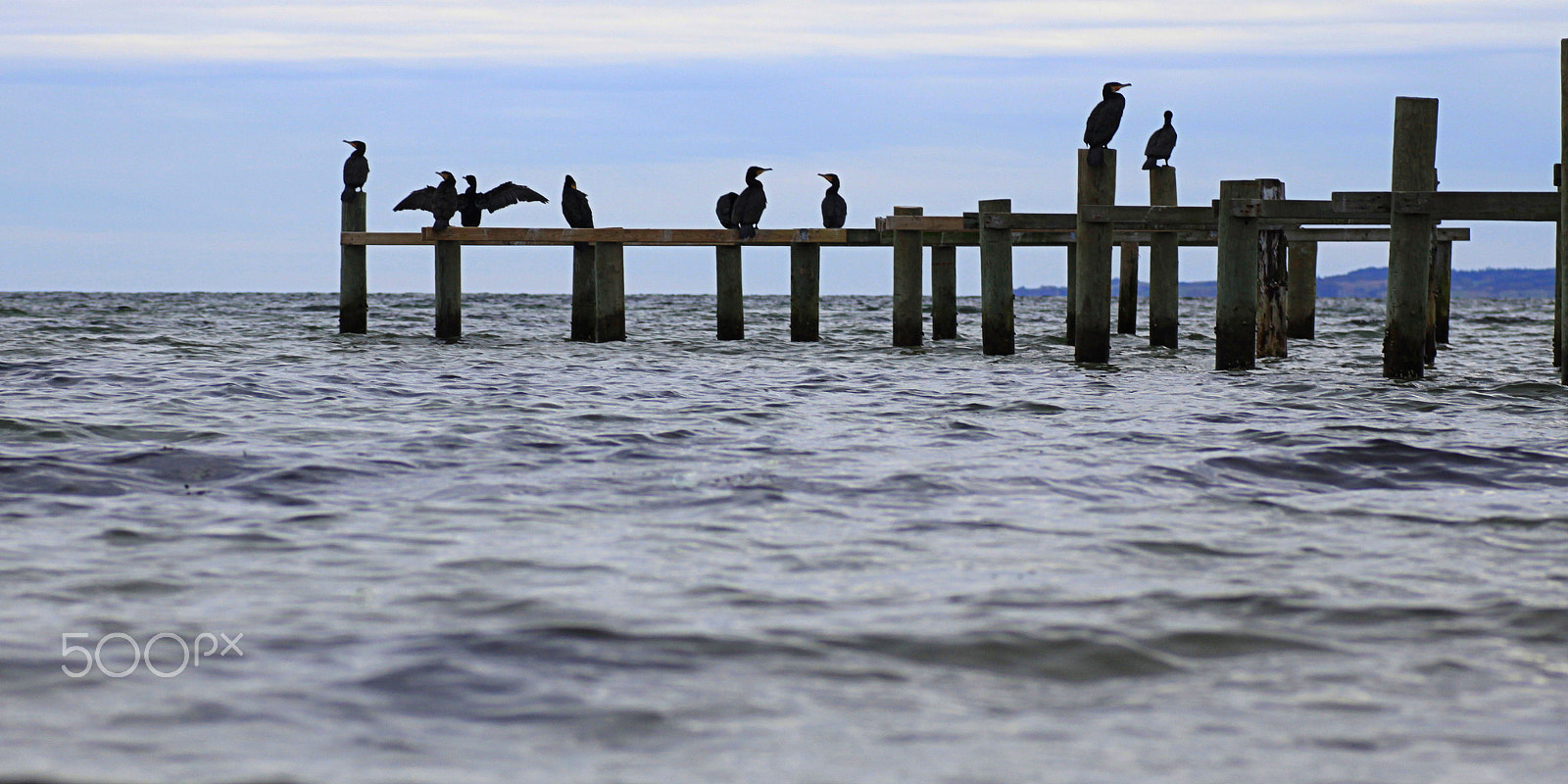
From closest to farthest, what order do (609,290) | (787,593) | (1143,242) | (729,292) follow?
(787,593) → (609,290) → (729,292) → (1143,242)

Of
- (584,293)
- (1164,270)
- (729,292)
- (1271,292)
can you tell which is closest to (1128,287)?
(1164,270)

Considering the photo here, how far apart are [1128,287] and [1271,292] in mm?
6315

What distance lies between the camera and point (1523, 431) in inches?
398

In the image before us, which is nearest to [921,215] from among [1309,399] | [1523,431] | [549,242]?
[549,242]

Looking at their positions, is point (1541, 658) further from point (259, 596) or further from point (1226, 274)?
point (1226, 274)

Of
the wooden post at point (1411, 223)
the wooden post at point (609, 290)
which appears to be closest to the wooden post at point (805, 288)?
the wooden post at point (609, 290)

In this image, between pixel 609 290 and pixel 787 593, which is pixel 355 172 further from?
pixel 787 593

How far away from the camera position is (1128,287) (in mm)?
22688

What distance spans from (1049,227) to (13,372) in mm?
10421

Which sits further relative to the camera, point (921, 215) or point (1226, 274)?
point (921, 215)

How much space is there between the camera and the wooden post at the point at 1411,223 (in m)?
12.9
